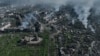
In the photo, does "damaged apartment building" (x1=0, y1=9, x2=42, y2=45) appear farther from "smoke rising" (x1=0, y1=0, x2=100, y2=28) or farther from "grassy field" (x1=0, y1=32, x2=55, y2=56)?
"smoke rising" (x1=0, y1=0, x2=100, y2=28)

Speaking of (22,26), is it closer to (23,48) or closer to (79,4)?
(23,48)

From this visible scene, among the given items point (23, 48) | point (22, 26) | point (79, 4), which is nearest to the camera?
point (23, 48)

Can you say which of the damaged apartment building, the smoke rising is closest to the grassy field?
the damaged apartment building

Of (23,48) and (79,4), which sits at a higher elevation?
(79,4)

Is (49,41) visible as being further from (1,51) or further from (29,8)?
(29,8)

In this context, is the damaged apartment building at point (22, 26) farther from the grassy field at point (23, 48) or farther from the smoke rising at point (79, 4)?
the smoke rising at point (79, 4)

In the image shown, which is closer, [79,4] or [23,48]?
[23,48]

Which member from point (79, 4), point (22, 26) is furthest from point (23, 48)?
point (79, 4)

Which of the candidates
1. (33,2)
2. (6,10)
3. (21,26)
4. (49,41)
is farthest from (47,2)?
(49,41)

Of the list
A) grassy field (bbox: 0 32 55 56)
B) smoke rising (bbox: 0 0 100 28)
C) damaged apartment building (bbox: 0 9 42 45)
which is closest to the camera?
grassy field (bbox: 0 32 55 56)
